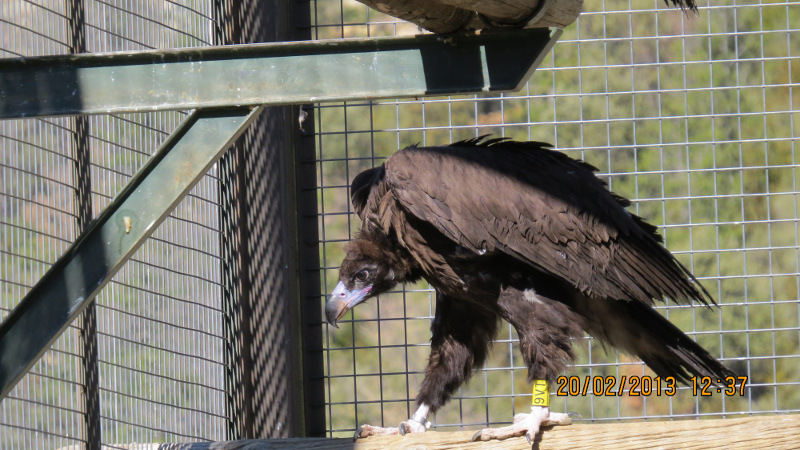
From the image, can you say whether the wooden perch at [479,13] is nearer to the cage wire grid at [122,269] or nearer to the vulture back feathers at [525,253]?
the vulture back feathers at [525,253]

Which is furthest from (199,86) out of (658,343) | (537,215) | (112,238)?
(658,343)

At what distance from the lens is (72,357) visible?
9.27ft

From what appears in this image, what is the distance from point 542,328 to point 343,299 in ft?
2.43

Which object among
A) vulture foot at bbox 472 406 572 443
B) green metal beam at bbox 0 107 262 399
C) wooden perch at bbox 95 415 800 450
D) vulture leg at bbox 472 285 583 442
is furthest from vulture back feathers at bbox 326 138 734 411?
green metal beam at bbox 0 107 262 399

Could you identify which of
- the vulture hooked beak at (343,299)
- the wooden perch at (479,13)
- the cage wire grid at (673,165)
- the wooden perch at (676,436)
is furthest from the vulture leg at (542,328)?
the cage wire grid at (673,165)

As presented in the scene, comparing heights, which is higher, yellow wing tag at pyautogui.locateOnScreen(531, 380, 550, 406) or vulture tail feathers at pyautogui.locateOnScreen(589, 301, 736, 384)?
vulture tail feathers at pyautogui.locateOnScreen(589, 301, 736, 384)

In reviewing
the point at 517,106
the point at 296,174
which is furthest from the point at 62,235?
the point at 517,106

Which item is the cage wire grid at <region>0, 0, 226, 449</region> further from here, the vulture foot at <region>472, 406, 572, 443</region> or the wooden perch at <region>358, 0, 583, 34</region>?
the vulture foot at <region>472, 406, 572, 443</region>

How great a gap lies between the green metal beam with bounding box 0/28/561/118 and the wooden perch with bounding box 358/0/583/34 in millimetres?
32

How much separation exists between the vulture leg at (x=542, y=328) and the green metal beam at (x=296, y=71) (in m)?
0.84

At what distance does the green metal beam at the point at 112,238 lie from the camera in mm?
2330

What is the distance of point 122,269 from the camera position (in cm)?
312

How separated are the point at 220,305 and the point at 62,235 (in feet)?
3.06

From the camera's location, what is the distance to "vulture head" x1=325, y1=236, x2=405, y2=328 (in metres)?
3.30
